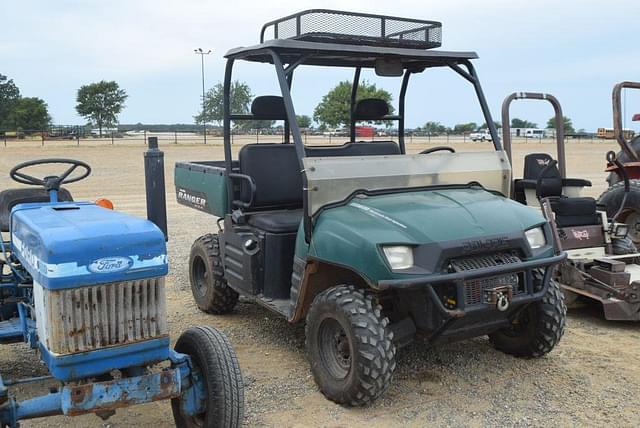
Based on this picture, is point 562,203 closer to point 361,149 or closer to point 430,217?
point 361,149

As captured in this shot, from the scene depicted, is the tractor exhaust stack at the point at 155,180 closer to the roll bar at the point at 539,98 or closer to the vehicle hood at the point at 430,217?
the vehicle hood at the point at 430,217

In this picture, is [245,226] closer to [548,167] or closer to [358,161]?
[358,161]

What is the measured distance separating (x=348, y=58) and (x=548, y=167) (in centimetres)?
215

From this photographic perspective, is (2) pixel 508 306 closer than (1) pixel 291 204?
Yes

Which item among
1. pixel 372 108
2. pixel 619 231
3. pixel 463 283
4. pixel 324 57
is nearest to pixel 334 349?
pixel 463 283

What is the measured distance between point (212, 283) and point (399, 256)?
249 cm

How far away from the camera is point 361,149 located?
586 cm

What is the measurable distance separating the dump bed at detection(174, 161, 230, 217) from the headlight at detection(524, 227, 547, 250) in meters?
2.39

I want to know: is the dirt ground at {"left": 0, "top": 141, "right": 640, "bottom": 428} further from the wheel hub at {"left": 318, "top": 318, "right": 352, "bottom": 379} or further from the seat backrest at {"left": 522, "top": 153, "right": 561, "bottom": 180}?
the seat backrest at {"left": 522, "top": 153, "right": 561, "bottom": 180}

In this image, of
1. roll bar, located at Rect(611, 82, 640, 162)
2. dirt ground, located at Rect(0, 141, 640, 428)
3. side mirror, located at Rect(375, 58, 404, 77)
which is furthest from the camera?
roll bar, located at Rect(611, 82, 640, 162)

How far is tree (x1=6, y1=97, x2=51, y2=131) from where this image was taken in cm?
5666

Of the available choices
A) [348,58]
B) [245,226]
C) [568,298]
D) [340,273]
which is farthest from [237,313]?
[568,298]

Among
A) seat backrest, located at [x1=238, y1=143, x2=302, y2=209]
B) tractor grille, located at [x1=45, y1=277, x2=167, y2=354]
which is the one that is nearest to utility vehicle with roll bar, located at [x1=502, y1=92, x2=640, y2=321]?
seat backrest, located at [x1=238, y1=143, x2=302, y2=209]

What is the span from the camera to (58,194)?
177 inches
